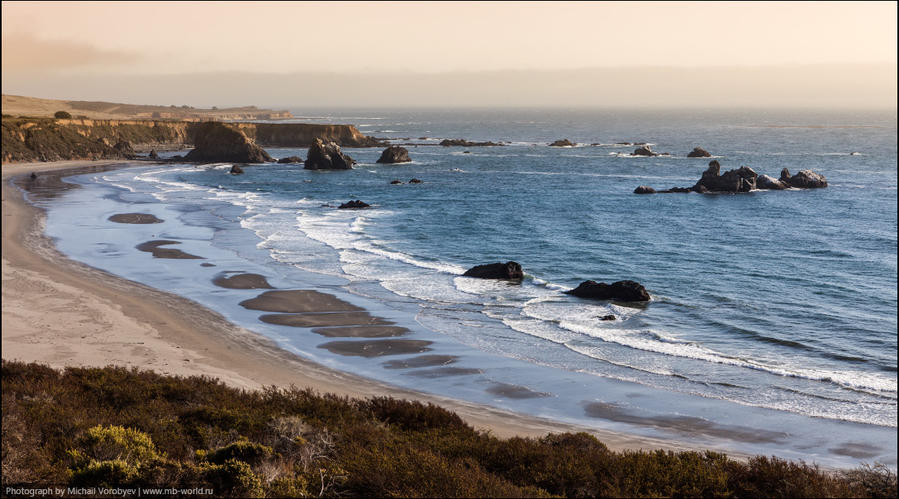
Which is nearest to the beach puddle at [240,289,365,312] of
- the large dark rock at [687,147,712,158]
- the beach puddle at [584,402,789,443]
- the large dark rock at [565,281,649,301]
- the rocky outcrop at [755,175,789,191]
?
the large dark rock at [565,281,649,301]

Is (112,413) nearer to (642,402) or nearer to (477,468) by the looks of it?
(477,468)

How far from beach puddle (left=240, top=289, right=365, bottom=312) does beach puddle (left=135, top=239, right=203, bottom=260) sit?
9.47 metres

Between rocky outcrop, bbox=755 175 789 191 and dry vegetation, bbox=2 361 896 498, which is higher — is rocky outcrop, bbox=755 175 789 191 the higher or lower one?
the higher one

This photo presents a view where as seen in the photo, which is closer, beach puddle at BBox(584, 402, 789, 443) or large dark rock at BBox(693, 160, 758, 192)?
beach puddle at BBox(584, 402, 789, 443)

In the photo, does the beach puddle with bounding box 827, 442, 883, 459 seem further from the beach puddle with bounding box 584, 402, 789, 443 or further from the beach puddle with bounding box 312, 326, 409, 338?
the beach puddle with bounding box 312, 326, 409, 338

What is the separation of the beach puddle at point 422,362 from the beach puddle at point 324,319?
3806 millimetres

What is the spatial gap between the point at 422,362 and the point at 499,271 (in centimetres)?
1166

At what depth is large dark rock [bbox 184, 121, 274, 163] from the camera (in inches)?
4104

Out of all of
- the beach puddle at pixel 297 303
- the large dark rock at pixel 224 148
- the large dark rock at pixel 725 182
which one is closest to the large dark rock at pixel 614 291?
the beach puddle at pixel 297 303

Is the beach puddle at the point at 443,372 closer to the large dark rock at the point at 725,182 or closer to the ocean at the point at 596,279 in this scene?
the ocean at the point at 596,279

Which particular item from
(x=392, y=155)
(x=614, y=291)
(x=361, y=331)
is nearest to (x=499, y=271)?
(x=614, y=291)

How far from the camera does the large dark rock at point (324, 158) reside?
3669 inches

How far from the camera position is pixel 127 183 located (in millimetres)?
73125

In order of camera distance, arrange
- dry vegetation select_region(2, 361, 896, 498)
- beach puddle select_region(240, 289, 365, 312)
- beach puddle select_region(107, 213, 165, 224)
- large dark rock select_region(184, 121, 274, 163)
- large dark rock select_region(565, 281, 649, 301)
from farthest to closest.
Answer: large dark rock select_region(184, 121, 274, 163), beach puddle select_region(107, 213, 165, 224), large dark rock select_region(565, 281, 649, 301), beach puddle select_region(240, 289, 365, 312), dry vegetation select_region(2, 361, 896, 498)
